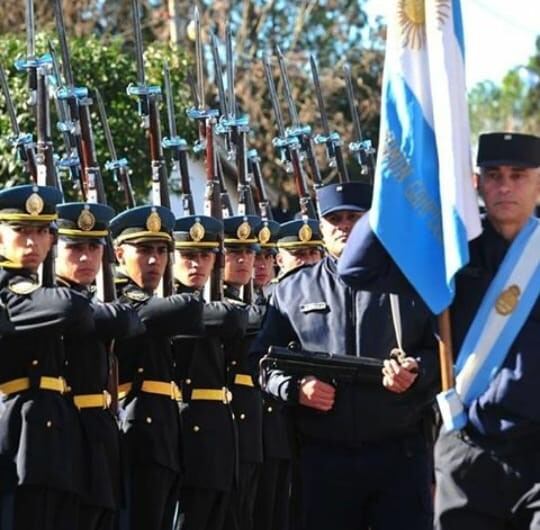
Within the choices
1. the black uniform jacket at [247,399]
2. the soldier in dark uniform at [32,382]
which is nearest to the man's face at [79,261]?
the soldier in dark uniform at [32,382]

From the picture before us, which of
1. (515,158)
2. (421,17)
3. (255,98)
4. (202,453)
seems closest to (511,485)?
(515,158)

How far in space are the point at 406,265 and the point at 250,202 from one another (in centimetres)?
637

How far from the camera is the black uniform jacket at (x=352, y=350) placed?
295 inches

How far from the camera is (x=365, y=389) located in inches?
296

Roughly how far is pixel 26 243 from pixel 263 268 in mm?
3835

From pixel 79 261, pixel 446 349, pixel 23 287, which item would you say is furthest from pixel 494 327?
pixel 79 261

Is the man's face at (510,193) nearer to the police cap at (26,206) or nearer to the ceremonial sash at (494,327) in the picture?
the ceremonial sash at (494,327)

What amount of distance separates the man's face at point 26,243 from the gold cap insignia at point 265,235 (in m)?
3.52

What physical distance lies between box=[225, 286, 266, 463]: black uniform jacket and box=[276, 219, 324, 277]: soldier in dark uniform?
4.29 ft

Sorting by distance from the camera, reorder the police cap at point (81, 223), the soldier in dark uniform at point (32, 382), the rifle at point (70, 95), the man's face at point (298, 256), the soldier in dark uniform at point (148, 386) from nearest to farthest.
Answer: the soldier in dark uniform at point (32, 382), the police cap at point (81, 223), the soldier in dark uniform at point (148, 386), the rifle at point (70, 95), the man's face at point (298, 256)

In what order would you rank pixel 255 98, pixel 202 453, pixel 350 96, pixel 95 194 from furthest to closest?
pixel 255 98 → pixel 350 96 → pixel 95 194 → pixel 202 453

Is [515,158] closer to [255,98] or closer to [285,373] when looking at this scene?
[285,373]

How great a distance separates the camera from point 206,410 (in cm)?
969

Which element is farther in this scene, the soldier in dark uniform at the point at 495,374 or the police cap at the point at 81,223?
the police cap at the point at 81,223
